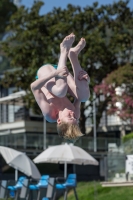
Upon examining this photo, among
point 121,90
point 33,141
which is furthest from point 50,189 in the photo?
point 121,90

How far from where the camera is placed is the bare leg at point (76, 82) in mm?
8250

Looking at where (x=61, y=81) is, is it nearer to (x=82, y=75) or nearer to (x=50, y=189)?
(x=82, y=75)

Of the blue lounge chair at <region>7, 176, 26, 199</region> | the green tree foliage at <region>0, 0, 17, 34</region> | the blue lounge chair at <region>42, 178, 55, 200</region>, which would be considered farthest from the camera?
the green tree foliage at <region>0, 0, 17, 34</region>

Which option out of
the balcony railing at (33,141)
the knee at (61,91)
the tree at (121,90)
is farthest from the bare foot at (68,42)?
the balcony railing at (33,141)

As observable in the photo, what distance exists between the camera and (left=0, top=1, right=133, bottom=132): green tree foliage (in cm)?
3809

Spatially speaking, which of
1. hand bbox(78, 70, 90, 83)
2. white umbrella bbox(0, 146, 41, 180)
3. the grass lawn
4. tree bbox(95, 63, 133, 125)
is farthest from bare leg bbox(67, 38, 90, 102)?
tree bbox(95, 63, 133, 125)

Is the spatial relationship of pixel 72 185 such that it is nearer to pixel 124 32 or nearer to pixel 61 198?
pixel 61 198

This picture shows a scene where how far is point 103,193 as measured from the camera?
26109 millimetres

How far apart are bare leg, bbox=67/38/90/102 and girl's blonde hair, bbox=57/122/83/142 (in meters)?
0.42

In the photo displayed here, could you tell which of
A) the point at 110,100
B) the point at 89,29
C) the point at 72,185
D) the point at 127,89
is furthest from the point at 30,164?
the point at 89,29

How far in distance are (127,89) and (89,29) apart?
640cm

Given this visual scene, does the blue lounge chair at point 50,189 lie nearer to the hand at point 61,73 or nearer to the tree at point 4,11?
the hand at point 61,73

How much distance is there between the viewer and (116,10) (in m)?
39.4

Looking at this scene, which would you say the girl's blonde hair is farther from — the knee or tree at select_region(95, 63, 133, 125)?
tree at select_region(95, 63, 133, 125)
